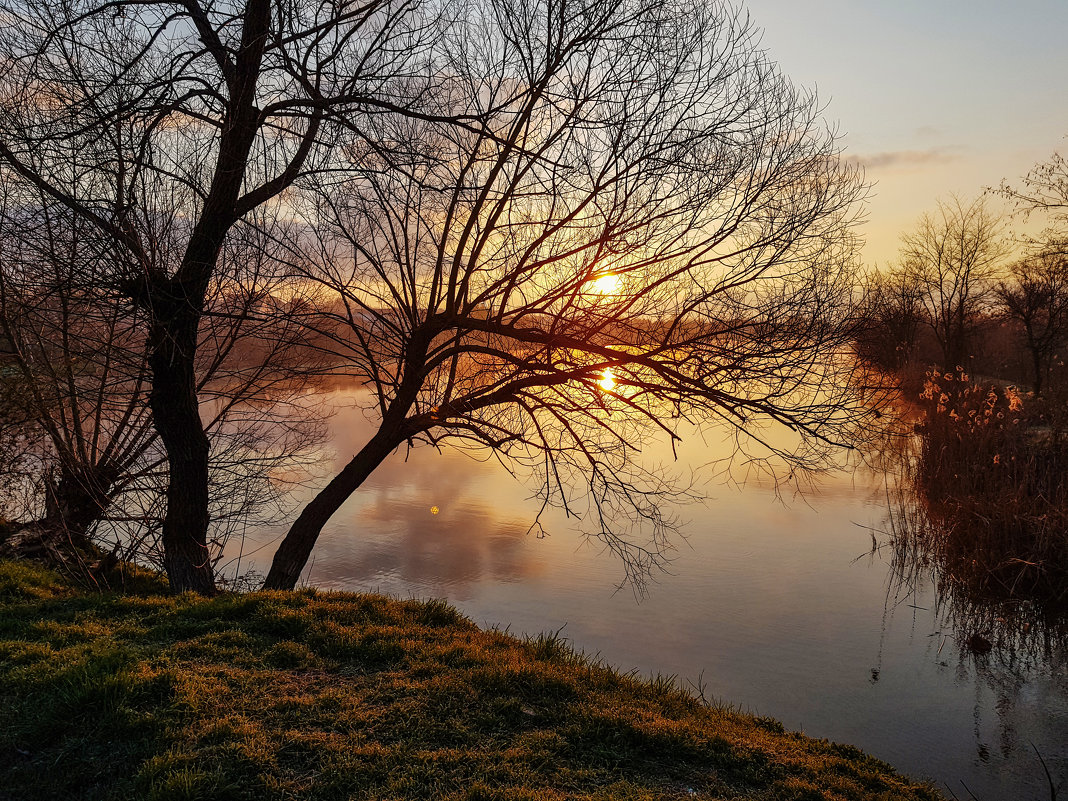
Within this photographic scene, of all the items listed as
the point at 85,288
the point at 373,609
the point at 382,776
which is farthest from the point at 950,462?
the point at 85,288

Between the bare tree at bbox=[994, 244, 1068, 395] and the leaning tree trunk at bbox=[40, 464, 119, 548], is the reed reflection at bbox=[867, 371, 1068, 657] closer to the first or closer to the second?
the leaning tree trunk at bbox=[40, 464, 119, 548]

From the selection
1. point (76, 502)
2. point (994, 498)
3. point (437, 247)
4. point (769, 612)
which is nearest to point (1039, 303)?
point (994, 498)

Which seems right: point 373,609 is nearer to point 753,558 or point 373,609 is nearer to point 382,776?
point 382,776

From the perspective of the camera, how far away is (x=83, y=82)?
555 cm

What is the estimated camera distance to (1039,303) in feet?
92.1

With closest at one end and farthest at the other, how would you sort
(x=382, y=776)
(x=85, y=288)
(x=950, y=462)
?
(x=382, y=776)
(x=85, y=288)
(x=950, y=462)

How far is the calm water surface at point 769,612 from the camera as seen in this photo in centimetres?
712

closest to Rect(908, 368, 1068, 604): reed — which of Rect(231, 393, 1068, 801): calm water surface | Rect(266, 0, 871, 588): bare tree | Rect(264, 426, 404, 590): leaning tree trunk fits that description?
Rect(231, 393, 1068, 801): calm water surface

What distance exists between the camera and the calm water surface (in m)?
7.12

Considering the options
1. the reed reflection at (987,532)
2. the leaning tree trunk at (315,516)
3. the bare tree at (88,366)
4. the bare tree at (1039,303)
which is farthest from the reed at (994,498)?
the bare tree at (1039,303)

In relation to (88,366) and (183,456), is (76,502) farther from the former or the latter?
(183,456)

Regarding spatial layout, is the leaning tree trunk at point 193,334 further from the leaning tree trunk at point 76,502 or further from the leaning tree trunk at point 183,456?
Answer: the leaning tree trunk at point 76,502

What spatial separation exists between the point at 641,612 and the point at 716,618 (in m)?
1.01

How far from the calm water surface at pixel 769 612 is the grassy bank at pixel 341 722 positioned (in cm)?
195
